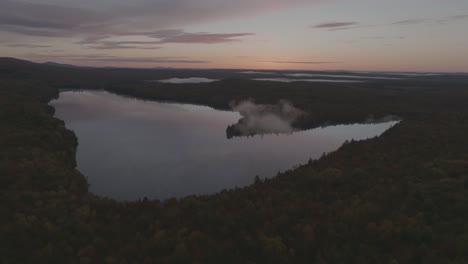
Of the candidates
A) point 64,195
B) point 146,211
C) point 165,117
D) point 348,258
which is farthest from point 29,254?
point 165,117

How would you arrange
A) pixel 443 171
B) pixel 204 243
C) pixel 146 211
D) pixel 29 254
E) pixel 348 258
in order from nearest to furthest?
pixel 348 258 → pixel 29 254 → pixel 204 243 → pixel 146 211 → pixel 443 171

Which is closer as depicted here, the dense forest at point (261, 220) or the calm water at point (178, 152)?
the dense forest at point (261, 220)

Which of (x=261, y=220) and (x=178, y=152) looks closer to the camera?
(x=261, y=220)

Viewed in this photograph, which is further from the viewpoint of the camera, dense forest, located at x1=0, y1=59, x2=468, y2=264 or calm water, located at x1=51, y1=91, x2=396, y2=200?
calm water, located at x1=51, y1=91, x2=396, y2=200

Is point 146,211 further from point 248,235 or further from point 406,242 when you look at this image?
point 406,242

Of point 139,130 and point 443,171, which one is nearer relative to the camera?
point 443,171

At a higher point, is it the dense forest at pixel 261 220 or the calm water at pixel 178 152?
the dense forest at pixel 261 220

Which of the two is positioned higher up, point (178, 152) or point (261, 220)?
point (261, 220)

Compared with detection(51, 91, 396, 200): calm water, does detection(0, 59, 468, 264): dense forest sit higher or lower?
higher
